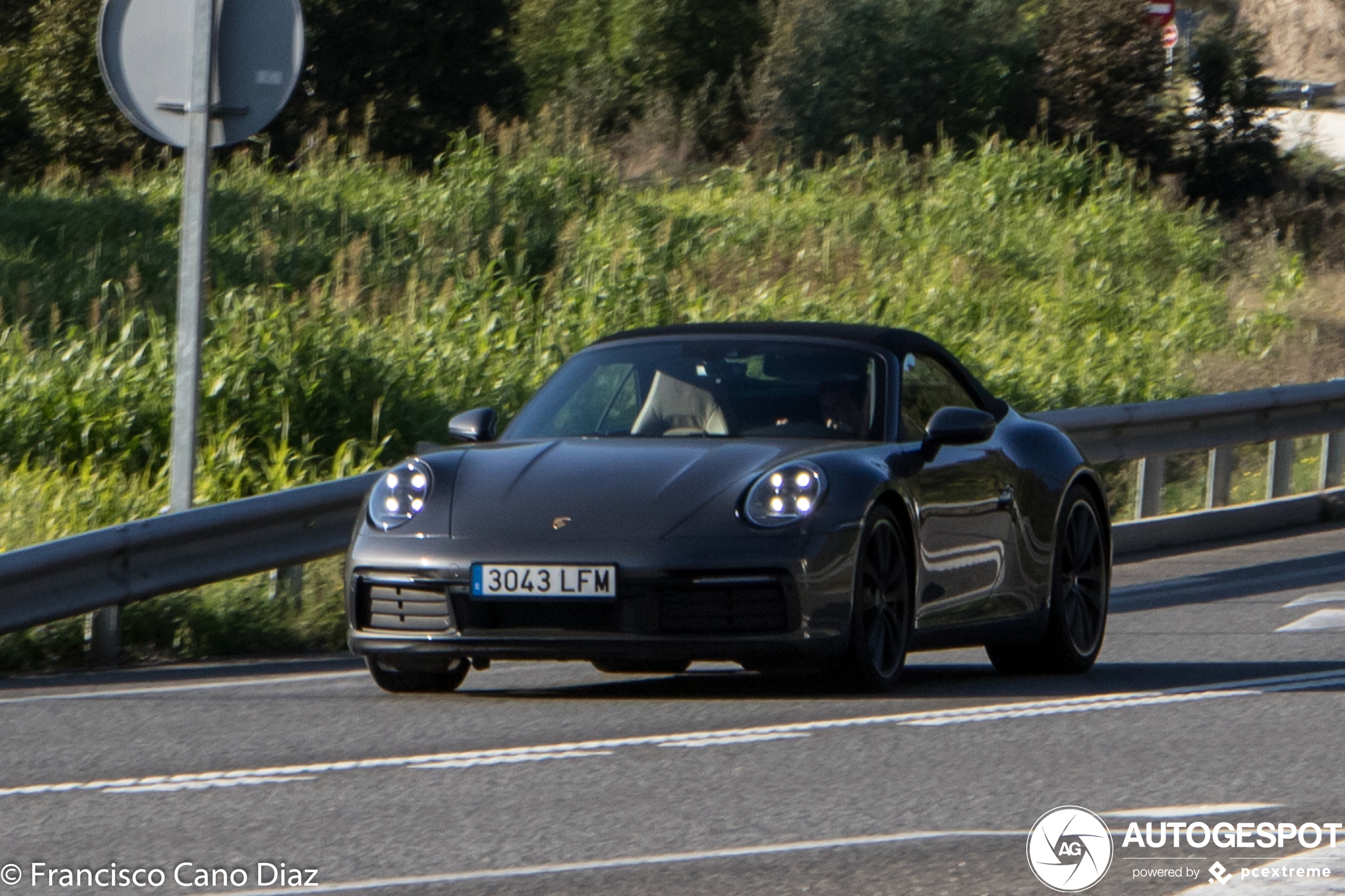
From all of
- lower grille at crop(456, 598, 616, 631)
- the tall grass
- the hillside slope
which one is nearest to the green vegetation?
the tall grass

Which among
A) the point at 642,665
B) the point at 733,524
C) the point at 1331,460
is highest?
the point at 733,524

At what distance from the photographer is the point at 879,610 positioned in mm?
7504

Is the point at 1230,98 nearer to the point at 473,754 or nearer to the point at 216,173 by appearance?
the point at 216,173

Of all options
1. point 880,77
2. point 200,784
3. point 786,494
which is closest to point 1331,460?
point 786,494

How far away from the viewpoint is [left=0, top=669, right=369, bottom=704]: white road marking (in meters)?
7.76

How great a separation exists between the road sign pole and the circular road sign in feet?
0.17

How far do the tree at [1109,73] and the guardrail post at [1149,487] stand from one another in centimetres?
2018

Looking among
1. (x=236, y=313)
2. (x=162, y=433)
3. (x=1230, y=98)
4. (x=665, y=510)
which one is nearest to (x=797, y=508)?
(x=665, y=510)

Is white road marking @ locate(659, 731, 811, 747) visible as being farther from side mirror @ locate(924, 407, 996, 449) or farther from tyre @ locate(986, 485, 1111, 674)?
tyre @ locate(986, 485, 1111, 674)

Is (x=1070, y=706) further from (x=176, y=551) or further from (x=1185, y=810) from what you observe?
(x=176, y=551)

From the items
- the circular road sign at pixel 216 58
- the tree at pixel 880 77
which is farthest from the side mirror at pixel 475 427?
the tree at pixel 880 77

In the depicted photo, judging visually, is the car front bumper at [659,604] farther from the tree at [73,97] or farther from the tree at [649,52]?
the tree at [649,52]

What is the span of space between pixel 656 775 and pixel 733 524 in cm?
124

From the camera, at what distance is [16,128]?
29.4m
